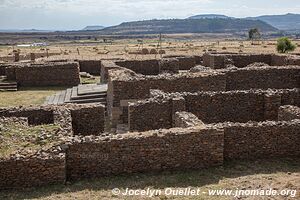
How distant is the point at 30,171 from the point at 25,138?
177cm

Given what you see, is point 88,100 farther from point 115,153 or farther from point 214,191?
point 214,191

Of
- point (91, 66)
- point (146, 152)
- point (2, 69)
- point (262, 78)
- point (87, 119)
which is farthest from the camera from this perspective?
point (91, 66)

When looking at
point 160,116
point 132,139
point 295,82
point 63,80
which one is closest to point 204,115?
point 160,116

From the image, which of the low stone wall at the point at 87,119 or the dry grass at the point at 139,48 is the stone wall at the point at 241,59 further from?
the low stone wall at the point at 87,119

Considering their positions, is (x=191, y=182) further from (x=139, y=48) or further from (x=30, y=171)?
(x=139, y=48)

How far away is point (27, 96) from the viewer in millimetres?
28078

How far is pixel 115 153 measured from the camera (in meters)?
12.4

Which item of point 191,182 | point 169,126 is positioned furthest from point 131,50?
point 191,182

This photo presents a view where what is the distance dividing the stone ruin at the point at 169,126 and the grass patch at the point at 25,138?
0.45 metres

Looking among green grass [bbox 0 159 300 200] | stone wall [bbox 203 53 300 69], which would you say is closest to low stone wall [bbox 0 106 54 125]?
green grass [bbox 0 159 300 200]

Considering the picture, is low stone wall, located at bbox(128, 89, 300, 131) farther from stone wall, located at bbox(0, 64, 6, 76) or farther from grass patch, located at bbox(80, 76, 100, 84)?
stone wall, located at bbox(0, 64, 6, 76)

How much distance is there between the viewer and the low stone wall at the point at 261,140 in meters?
13.5

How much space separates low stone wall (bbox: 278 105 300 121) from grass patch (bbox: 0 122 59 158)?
870 centimetres

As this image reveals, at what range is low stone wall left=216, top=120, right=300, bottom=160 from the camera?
531 inches
